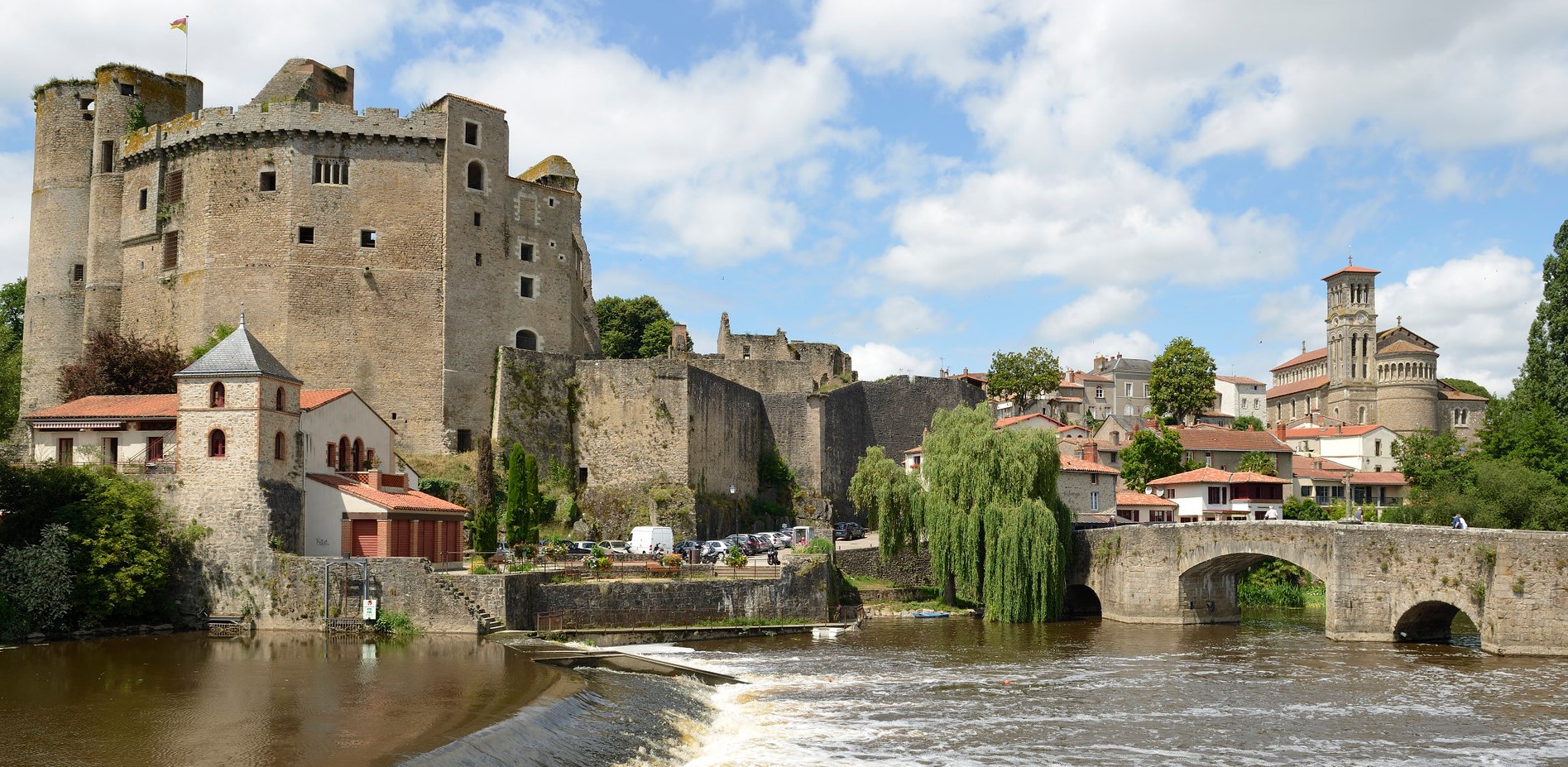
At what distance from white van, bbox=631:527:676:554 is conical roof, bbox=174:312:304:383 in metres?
13.6

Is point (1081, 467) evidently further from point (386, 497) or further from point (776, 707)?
point (776, 707)

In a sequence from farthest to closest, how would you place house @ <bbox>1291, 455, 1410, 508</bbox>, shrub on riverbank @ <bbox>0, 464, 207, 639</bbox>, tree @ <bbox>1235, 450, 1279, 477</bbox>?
house @ <bbox>1291, 455, 1410, 508</bbox>
tree @ <bbox>1235, 450, 1279, 477</bbox>
shrub on riverbank @ <bbox>0, 464, 207, 639</bbox>

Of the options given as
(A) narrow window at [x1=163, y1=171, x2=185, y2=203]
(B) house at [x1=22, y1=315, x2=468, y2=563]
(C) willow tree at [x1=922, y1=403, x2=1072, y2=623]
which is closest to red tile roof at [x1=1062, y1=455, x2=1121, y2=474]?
(C) willow tree at [x1=922, y1=403, x2=1072, y2=623]

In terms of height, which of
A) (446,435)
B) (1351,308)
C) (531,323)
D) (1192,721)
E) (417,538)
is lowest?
(1192,721)

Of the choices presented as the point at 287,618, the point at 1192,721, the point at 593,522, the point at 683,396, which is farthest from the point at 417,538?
the point at 1192,721

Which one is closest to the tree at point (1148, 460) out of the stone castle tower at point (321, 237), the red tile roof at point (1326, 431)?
the red tile roof at point (1326, 431)

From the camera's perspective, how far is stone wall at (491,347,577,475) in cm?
5088

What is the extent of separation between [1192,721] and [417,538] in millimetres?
23104

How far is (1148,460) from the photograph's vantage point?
64375 mm

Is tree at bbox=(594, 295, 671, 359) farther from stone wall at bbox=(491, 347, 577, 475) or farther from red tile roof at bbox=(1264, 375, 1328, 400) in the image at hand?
red tile roof at bbox=(1264, 375, 1328, 400)

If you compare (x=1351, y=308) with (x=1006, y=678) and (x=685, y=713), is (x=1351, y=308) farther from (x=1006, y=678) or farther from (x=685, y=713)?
(x=685, y=713)

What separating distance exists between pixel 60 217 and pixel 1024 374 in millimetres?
52969

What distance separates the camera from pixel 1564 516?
4722 centimetres

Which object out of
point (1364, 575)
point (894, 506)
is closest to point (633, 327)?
point (894, 506)
